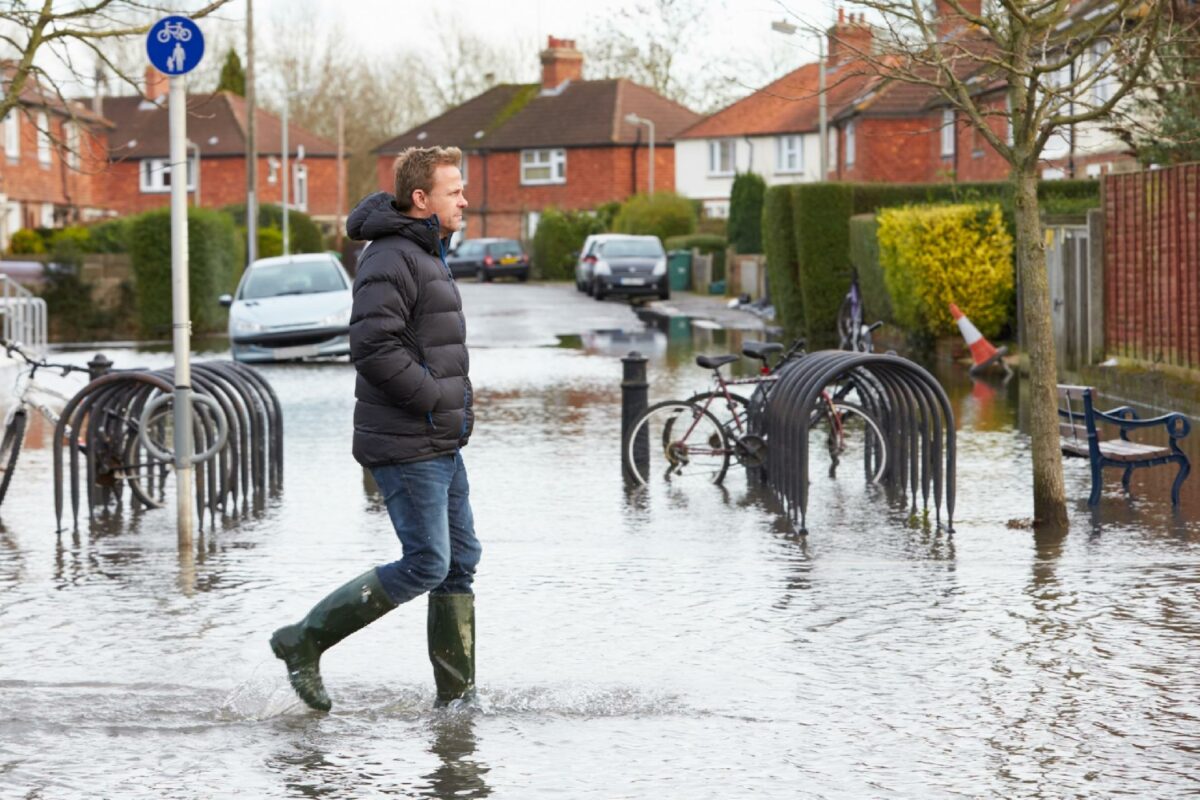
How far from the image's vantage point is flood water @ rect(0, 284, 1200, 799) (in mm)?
6047

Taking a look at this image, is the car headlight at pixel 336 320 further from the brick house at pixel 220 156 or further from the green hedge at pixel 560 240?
the brick house at pixel 220 156

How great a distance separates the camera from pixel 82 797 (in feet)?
18.9

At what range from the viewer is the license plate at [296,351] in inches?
1041

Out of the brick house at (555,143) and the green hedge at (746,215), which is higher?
the brick house at (555,143)

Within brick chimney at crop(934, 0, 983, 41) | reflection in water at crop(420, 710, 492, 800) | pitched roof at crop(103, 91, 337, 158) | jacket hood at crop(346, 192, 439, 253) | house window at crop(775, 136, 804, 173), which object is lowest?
reflection in water at crop(420, 710, 492, 800)

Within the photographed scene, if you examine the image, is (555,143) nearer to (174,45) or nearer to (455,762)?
(174,45)

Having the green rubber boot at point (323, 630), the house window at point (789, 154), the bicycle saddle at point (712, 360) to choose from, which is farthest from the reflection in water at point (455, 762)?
the house window at point (789, 154)

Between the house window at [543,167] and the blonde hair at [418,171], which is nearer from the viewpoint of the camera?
the blonde hair at [418,171]

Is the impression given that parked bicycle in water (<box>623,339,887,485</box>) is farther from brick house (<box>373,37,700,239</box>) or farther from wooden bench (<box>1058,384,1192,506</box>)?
brick house (<box>373,37,700,239</box>)

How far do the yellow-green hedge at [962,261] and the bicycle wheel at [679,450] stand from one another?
10.9 metres

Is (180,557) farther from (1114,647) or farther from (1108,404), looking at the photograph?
(1108,404)

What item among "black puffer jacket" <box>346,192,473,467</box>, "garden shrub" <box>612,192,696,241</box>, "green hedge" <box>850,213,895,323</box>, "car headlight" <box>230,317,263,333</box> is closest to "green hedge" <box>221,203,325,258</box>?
"garden shrub" <box>612,192,696,241</box>

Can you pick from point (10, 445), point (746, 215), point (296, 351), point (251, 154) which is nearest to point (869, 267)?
point (296, 351)

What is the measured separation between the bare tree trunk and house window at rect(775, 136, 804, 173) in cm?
6860
